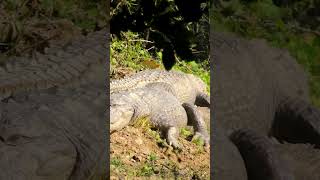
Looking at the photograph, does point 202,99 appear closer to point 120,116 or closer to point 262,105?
point 120,116

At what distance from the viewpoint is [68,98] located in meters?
2.27

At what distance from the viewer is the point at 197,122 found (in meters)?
3.82

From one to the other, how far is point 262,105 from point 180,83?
1.72 metres

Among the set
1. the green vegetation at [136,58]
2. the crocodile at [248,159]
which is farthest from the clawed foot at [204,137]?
the crocodile at [248,159]

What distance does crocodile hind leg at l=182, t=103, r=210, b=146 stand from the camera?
3594 millimetres

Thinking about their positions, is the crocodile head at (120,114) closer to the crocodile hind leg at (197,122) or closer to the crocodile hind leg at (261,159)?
the crocodile hind leg at (197,122)

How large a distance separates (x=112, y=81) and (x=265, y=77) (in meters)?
1.50

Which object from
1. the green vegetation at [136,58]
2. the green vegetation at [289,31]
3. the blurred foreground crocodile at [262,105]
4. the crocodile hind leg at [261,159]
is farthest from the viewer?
the green vegetation at [136,58]

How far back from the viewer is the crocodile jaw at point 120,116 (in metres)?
3.29

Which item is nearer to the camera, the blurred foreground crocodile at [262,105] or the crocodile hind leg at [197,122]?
the blurred foreground crocodile at [262,105]

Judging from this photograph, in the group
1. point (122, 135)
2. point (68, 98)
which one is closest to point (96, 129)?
point (68, 98)

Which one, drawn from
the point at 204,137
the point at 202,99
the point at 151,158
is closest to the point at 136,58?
the point at 202,99

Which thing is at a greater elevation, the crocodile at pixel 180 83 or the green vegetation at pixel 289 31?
the green vegetation at pixel 289 31

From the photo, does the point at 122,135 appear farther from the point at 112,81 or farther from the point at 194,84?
the point at 194,84
